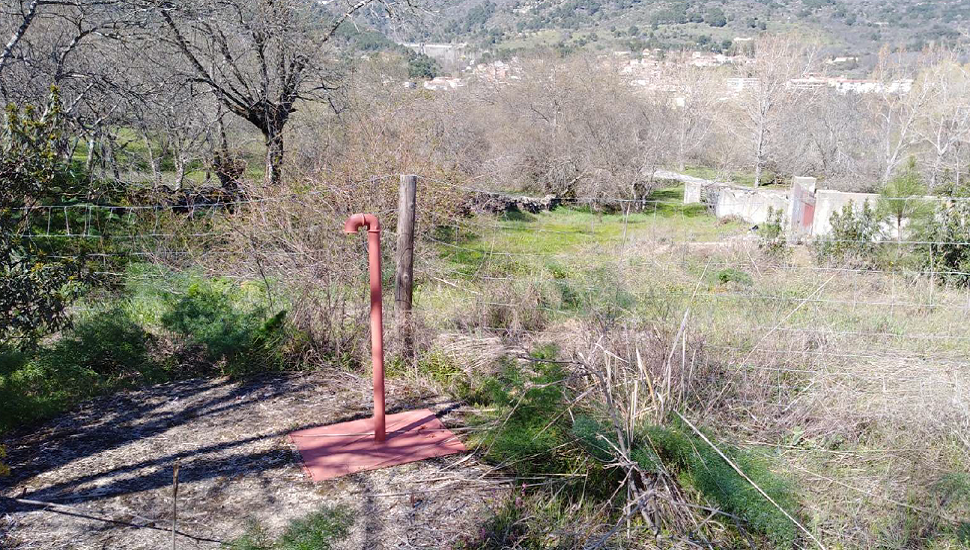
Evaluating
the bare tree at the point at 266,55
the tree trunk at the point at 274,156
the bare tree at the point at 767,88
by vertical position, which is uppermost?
the bare tree at the point at 767,88

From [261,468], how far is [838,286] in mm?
5946

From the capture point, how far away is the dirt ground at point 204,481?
2.73 metres

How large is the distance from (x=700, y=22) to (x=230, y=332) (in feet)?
295

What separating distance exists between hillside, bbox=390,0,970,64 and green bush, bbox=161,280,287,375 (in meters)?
53.7

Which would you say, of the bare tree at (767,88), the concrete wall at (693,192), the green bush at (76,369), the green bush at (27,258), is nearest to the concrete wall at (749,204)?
the concrete wall at (693,192)

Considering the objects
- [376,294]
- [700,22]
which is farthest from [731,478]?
[700,22]

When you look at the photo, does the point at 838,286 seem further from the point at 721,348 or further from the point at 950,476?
the point at 950,476

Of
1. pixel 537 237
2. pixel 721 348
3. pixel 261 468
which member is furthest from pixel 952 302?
pixel 537 237

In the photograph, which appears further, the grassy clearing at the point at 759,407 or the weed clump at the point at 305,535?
the grassy clearing at the point at 759,407

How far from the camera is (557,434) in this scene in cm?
324

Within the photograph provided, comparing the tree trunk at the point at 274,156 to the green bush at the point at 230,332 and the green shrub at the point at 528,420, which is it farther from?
the green shrub at the point at 528,420

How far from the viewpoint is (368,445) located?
3525 millimetres

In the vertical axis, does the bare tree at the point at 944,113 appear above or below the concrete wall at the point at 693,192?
above

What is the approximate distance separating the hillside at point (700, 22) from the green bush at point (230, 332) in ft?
176
